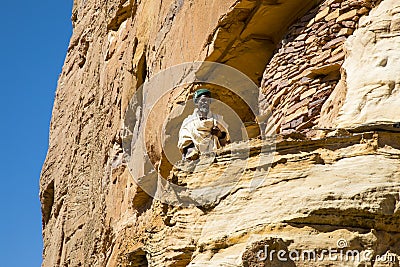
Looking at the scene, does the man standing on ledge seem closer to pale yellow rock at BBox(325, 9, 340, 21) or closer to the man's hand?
the man's hand

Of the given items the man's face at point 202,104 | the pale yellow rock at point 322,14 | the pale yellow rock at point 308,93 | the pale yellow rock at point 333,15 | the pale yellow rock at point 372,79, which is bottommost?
the pale yellow rock at point 372,79

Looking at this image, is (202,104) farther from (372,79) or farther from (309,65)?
(372,79)

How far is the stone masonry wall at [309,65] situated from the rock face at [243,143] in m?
0.02

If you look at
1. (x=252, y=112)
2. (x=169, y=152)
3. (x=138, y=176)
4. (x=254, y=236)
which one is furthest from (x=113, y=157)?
(x=254, y=236)

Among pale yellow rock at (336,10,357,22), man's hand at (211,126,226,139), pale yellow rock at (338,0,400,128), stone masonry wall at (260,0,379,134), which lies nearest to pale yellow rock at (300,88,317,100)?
stone masonry wall at (260,0,379,134)

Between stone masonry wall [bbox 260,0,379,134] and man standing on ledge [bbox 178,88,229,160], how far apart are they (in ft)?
2.98

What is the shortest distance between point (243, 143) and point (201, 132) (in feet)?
5.04

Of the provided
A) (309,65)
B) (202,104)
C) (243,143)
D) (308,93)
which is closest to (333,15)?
(309,65)

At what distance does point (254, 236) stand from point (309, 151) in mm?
832

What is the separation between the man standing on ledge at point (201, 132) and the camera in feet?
26.0

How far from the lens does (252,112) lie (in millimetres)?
10234

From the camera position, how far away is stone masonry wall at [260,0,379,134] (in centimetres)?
866

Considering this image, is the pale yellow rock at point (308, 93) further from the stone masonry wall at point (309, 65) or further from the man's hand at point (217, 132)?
the man's hand at point (217, 132)

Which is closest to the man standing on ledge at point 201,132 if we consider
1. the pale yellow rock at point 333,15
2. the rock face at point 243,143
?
the rock face at point 243,143
